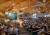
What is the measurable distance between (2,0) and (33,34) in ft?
16.6

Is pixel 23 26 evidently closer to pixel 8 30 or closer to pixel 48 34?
pixel 8 30

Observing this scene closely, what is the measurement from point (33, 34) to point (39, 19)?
5221 mm

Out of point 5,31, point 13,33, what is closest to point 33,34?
point 13,33

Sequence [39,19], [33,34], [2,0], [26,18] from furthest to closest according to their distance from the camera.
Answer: [39,19]
[26,18]
[2,0]
[33,34]

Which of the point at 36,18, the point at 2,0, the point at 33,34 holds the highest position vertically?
the point at 2,0

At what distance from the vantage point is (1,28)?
6.35m

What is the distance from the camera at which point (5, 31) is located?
6270 mm

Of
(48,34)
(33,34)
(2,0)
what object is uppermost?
(2,0)

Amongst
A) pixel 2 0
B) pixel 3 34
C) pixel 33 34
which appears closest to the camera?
pixel 3 34

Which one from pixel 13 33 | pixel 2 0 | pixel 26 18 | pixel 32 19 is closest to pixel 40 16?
pixel 32 19

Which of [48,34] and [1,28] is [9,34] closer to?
[1,28]

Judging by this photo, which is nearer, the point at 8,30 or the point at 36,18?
the point at 8,30

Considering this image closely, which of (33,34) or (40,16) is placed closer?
(33,34)

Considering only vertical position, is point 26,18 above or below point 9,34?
above
